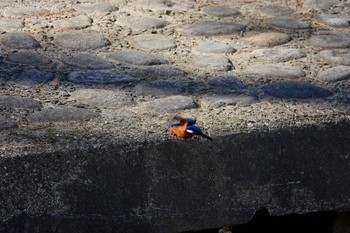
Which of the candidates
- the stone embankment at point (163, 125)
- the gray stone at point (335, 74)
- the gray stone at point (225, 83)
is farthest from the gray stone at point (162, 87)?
the gray stone at point (335, 74)

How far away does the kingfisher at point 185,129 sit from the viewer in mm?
2500

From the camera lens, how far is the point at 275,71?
3.29 metres

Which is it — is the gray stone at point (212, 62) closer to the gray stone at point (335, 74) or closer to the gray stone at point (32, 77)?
the gray stone at point (335, 74)

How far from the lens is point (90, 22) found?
3.82 m

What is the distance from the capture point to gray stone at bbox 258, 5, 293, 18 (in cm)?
409

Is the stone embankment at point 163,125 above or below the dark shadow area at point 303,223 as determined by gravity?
above

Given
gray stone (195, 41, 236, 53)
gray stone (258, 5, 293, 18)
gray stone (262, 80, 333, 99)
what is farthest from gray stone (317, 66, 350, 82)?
gray stone (258, 5, 293, 18)

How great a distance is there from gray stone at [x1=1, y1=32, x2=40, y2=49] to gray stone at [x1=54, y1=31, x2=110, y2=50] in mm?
110

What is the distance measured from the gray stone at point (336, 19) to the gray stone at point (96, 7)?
1.05 meters

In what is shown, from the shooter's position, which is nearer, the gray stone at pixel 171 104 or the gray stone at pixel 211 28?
the gray stone at pixel 171 104

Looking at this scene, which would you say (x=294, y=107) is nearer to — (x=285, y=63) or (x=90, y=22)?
(x=285, y=63)

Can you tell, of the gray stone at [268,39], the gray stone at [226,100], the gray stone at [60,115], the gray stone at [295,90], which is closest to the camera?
the gray stone at [60,115]

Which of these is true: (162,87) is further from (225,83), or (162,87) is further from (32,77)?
(32,77)

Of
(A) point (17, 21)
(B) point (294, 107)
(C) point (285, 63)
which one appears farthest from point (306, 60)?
(A) point (17, 21)
